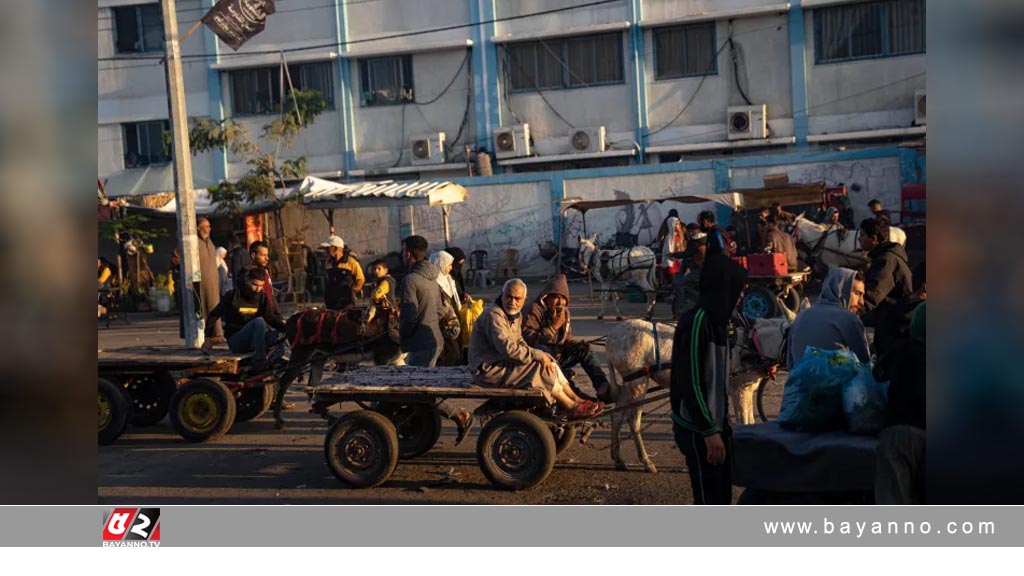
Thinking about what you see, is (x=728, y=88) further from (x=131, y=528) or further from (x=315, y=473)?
(x=131, y=528)

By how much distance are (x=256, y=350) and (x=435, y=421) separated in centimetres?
221

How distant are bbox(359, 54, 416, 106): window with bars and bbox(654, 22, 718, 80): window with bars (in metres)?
6.46

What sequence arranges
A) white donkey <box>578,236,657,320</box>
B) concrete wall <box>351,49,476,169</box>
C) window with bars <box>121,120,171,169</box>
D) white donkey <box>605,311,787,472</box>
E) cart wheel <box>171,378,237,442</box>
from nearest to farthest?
white donkey <box>605,311,787,472</box> < cart wheel <box>171,378,237,442</box> < white donkey <box>578,236,657,320</box> < concrete wall <box>351,49,476,169</box> < window with bars <box>121,120,171,169</box>

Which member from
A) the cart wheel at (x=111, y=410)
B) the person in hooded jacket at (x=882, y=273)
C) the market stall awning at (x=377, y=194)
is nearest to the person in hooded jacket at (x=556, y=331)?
the person in hooded jacket at (x=882, y=273)

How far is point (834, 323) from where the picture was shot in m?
6.66

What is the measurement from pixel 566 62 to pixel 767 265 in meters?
12.7

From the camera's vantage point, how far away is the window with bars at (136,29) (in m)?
28.1

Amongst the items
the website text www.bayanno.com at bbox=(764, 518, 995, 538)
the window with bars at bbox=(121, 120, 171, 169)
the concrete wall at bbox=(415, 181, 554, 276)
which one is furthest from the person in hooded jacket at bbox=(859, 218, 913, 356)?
the window with bars at bbox=(121, 120, 171, 169)

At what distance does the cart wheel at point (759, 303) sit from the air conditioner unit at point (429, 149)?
44.2ft

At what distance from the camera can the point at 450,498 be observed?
23.9ft

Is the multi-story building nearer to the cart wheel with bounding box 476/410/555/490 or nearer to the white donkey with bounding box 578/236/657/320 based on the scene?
the white donkey with bounding box 578/236/657/320

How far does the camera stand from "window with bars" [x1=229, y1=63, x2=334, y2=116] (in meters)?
27.1

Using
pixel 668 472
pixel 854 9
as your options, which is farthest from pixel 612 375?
pixel 854 9

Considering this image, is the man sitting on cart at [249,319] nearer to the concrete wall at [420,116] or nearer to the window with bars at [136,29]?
the concrete wall at [420,116]
